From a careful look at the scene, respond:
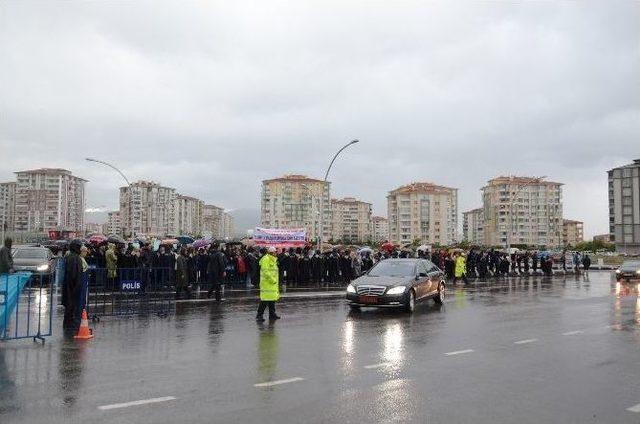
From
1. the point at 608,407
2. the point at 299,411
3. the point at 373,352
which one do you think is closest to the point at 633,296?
the point at 373,352

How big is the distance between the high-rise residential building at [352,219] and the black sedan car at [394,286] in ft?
530

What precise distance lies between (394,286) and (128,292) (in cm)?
708

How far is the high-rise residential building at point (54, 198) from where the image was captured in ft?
355

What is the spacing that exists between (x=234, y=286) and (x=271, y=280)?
12480 millimetres

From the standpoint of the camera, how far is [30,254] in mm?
24203

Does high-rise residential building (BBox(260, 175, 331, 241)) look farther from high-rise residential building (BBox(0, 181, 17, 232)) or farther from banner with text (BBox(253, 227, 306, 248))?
banner with text (BBox(253, 227, 306, 248))

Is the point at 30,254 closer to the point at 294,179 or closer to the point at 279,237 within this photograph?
the point at 279,237

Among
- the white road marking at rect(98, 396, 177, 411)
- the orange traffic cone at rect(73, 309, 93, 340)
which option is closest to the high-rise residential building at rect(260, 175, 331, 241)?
the orange traffic cone at rect(73, 309, 93, 340)

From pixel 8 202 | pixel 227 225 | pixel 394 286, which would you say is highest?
pixel 8 202

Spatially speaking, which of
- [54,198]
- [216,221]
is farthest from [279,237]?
[216,221]

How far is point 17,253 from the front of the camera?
24.1m

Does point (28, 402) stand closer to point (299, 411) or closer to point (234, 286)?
point (299, 411)

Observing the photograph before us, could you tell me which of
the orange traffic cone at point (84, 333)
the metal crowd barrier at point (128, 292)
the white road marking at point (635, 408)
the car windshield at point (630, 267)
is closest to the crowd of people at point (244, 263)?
the metal crowd barrier at point (128, 292)

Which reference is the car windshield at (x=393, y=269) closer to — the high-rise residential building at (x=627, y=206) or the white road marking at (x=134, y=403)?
the white road marking at (x=134, y=403)
